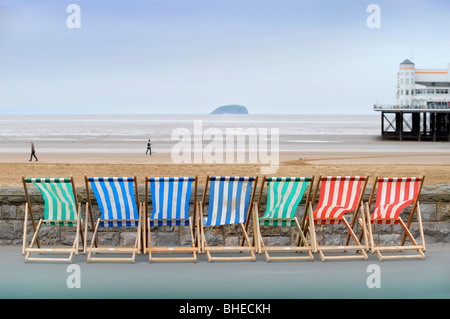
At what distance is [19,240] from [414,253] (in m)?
3.76

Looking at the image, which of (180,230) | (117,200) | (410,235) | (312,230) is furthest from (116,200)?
(410,235)

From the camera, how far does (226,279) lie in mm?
4938

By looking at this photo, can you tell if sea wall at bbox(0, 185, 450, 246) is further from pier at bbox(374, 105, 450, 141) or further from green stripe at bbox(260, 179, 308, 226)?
pier at bbox(374, 105, 450, 141)

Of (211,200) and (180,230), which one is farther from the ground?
(211,200)

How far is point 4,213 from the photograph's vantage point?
6.08 m

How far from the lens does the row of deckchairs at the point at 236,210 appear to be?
5590mm

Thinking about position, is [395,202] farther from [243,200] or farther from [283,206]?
[243,200]

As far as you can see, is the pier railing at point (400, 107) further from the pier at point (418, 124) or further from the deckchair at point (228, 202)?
the deckchair at point (228, 202)

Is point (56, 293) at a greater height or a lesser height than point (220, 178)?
lesser

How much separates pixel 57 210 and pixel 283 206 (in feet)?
6.72

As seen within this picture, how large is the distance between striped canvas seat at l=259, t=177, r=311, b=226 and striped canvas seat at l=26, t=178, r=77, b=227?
5.65 ft

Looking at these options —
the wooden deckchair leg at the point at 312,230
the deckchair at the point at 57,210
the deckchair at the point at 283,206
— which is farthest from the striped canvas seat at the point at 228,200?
the deckchair at the point at 57,210
